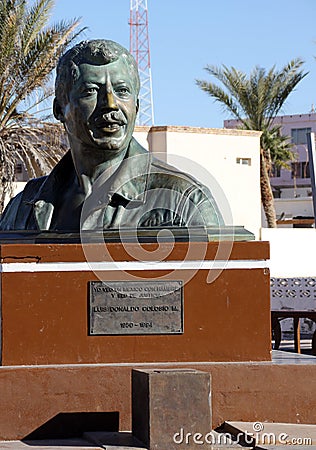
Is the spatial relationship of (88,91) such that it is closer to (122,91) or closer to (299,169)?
(122,91)

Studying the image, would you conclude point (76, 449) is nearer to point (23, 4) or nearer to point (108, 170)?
point (108, 170)

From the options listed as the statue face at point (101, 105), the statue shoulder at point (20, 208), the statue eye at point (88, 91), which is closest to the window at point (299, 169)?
the statue shoulder at point (20, 208)

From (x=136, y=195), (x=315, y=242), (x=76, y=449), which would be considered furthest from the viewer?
(x=315, y=242)

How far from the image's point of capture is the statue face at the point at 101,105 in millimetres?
6602

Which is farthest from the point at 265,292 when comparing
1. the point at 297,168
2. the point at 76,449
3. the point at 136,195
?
the point at 297,168

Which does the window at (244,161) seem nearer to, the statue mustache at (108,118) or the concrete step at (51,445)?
the statue mustache at (108,118)

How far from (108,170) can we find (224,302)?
3.71 ft

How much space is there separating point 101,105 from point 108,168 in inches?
17.2

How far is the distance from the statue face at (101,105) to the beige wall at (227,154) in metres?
20.7

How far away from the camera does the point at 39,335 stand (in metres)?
6.29

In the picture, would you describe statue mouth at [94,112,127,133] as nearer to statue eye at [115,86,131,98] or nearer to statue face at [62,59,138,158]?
statue face at [62,59,138,158]

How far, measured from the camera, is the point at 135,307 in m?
6.33

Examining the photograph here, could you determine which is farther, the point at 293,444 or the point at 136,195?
the point at 136,195

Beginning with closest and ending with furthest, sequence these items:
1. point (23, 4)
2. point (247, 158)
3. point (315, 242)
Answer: point (23, 4)
point (315, 242)
point (247, 158)
